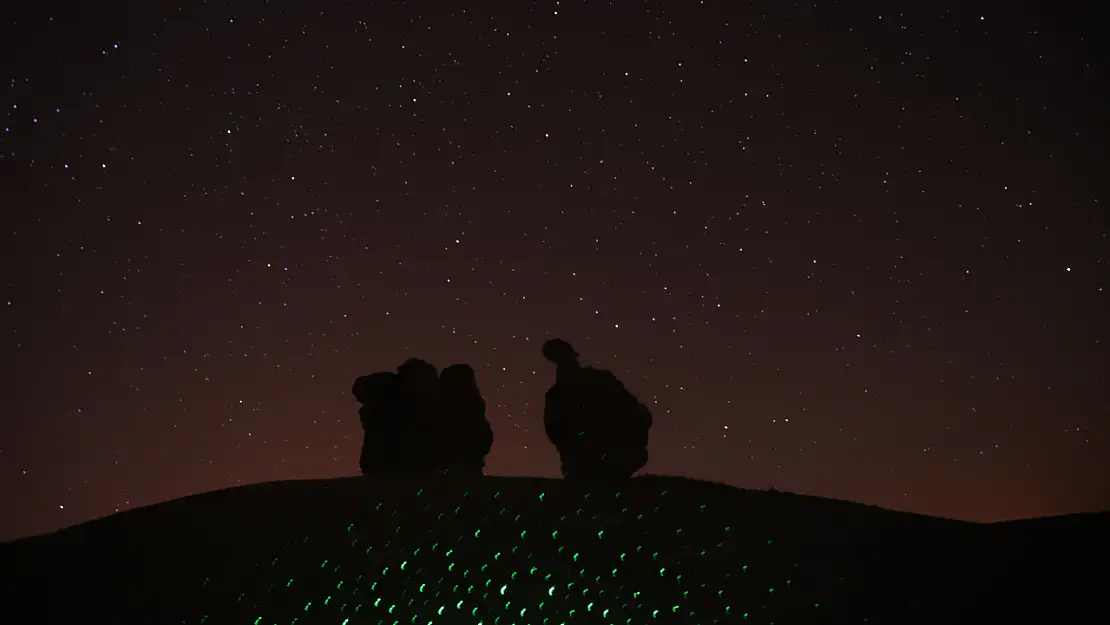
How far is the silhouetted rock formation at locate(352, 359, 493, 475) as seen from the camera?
6164 millimetres

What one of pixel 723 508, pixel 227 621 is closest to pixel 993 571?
pixel 723 508

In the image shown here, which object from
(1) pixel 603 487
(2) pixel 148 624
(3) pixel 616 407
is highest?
(3) pixel 616 407

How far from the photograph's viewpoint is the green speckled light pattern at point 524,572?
5.01 m

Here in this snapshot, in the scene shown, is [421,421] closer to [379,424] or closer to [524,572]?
[379,424]

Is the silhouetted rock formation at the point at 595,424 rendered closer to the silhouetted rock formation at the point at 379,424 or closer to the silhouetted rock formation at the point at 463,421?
the silhouetted rock formation at the point at 463,421

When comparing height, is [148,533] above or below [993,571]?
above

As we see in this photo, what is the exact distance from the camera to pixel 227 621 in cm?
493

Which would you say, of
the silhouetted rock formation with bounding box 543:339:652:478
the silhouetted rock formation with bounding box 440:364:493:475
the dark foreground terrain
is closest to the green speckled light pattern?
the dark foreground terrain

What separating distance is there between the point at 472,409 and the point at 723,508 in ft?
5.91

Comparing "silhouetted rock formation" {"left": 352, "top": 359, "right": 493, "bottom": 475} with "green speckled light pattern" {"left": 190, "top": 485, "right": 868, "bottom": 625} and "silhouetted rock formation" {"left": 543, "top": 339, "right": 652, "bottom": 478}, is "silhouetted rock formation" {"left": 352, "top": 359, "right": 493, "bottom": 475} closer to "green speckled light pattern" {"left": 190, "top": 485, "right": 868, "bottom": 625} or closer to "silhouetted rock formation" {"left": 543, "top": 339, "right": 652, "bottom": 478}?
"green speckled light pattern" {"left": 190, "top": 485, "right": 868, "bottom": 625}

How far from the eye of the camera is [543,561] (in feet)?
17.5

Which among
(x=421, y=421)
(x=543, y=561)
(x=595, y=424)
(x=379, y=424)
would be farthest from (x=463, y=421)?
(x=543, y=561)

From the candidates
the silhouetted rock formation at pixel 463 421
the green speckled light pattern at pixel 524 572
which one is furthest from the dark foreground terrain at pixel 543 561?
the silhouetted rock formation at pixel 463 421

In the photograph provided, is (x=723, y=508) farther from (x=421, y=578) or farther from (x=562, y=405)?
(x=421, y=578)
